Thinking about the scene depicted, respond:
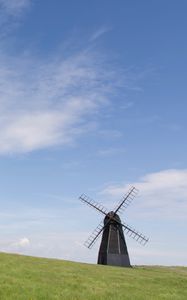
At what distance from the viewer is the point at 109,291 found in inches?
1230

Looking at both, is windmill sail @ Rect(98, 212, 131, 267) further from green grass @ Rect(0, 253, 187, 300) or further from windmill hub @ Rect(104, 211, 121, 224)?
green grass @ Rect(0, 253, 187, 300)

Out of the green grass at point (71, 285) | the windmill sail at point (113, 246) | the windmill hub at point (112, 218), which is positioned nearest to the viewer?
the green grass at point (71, 285)

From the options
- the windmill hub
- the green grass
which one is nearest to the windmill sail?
the windmill hub

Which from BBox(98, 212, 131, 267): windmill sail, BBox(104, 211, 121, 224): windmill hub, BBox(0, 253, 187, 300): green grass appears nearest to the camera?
BBox(0, 253, 187, 300): green grass

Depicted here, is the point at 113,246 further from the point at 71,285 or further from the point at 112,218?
the point at 71,285

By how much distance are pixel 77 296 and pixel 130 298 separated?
11.3 feet

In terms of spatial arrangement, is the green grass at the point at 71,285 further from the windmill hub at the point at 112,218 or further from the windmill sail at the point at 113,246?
the windmill hub at the point at 112,218

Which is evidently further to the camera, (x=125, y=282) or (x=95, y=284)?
(x=125, y=282)

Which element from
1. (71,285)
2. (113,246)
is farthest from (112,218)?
(71,285)

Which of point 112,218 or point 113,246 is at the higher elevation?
point 112,218

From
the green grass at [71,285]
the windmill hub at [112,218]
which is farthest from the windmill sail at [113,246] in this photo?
the green grass at [71,285]

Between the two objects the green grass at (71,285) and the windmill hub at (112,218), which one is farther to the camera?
the windmill hub at (112,218)

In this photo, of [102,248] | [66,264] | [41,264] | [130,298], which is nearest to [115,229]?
[102,248]

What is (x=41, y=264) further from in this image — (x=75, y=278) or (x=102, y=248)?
(x=102, y=248)
